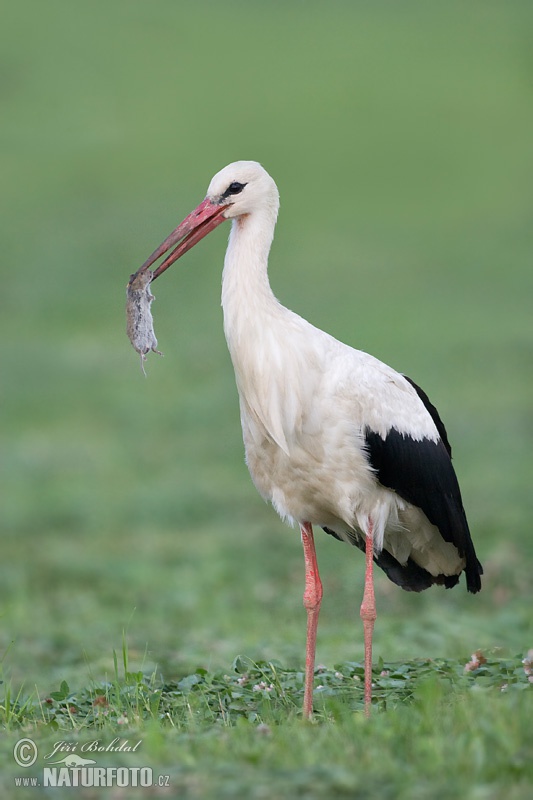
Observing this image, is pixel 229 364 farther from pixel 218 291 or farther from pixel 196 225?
pixel 196 225

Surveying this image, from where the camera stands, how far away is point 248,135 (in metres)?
24.8

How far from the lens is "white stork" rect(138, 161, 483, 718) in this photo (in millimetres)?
5113

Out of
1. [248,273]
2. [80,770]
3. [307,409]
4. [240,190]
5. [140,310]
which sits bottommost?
[80,770]

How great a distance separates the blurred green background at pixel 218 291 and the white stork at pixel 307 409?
0.99 m

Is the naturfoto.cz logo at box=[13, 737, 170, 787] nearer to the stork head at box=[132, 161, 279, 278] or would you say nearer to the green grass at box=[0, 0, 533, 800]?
the green grass at box=[0, 0, 533, 800]

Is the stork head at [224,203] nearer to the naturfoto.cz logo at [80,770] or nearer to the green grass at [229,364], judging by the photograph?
the green grass at [229,364]

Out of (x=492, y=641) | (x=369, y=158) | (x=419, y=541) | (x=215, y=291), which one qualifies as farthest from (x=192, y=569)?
(x=369, y=158)

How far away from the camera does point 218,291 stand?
19156mm

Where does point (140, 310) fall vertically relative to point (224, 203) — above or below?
below

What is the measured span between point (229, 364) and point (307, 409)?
10.7m

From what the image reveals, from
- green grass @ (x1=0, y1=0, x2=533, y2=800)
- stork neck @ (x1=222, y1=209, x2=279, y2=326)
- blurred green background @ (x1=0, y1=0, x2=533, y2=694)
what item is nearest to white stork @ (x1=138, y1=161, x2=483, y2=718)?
stork neck @ (x1=222, y1=209, x2=279, y2=326)

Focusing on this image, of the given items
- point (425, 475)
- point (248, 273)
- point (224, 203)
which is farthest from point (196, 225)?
point (425, 475)

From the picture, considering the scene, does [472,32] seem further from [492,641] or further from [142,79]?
[492,641]

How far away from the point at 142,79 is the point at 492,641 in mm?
22856
